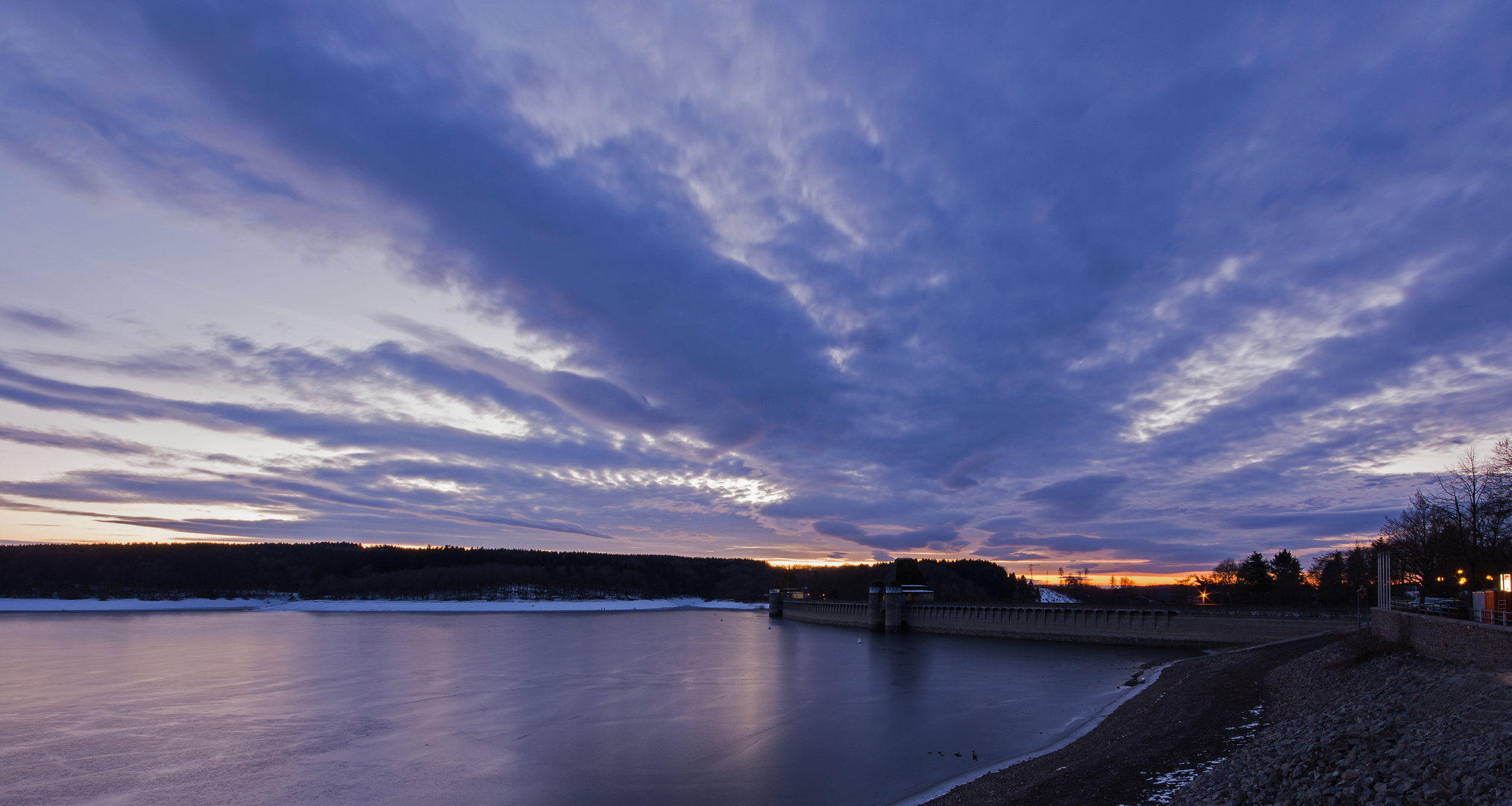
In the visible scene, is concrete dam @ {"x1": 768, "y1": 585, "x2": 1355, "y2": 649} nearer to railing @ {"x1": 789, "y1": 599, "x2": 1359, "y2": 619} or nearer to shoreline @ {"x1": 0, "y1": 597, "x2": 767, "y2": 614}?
railing @ {"x1": 789, "y1": 599, "x2": 1359, "y2": 619}

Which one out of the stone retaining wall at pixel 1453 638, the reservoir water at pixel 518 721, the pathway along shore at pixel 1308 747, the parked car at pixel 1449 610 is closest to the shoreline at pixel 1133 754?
the pathway along shore at pixel 1308 747

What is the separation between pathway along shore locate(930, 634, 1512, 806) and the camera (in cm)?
1133

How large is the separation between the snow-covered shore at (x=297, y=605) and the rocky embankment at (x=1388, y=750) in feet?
518

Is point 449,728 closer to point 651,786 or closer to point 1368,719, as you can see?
point 651,786

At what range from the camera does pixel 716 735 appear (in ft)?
90.3

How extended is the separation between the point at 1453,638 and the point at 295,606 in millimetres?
194438

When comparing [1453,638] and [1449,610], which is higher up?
[1449,610]

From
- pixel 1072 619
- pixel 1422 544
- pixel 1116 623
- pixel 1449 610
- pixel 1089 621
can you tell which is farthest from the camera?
pixel 1072 619

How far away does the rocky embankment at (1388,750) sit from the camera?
1076 cm

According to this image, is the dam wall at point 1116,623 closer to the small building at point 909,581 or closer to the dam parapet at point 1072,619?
the dam parapet at point 1072,619

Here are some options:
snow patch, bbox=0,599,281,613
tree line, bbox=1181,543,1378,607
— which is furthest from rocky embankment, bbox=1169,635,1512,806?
snow patch, bbox=0,599,281,613

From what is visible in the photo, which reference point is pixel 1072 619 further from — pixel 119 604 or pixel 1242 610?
pixel 119 604

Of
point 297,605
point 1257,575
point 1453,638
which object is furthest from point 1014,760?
point 297,605

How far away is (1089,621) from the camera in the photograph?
79125 millimetres
